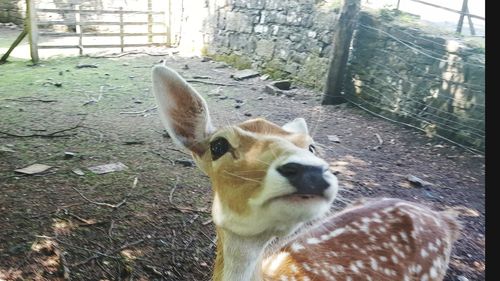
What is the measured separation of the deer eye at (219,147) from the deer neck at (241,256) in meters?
0.29

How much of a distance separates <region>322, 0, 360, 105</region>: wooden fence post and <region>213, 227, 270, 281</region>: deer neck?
19.2ft

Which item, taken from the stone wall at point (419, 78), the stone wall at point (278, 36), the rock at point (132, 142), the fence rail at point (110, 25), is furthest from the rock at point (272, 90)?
the fence rail at point (110, 25)

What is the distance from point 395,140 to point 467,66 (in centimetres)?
123

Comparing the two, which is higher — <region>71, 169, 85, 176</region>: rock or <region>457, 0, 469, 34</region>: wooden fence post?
<region>457, 0, 469, 34</region>: wooden fence post

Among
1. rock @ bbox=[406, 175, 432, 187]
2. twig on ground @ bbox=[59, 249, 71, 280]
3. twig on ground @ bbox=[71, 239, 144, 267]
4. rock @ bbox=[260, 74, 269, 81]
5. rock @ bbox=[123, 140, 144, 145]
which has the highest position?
twig on ground @ bbox=[59, 249, 71, 280]

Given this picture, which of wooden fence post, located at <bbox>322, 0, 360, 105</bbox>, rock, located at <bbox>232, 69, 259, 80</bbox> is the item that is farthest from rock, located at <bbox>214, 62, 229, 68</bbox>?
wooden fence post, located at <bbox>322, 0, 360, 105</bbox>

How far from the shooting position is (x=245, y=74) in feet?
31.0

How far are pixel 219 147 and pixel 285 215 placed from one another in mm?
420

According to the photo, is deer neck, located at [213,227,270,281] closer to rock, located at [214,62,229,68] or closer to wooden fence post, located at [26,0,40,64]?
rock, located at [214,62,229,68]

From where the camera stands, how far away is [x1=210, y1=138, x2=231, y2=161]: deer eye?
1667 millimetres

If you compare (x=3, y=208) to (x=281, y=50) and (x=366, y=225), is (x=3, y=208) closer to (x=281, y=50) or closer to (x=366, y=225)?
(x=366, y=225)

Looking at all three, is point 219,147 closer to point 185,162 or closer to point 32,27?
point 185,162

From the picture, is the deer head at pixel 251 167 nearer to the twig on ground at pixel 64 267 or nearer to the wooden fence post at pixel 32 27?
the twig on ground at pixel 64 267

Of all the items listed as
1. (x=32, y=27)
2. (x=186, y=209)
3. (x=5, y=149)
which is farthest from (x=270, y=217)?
(x=32, y=27)
